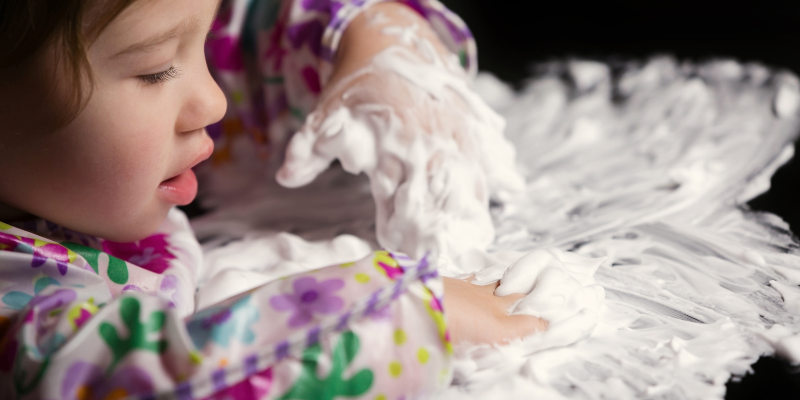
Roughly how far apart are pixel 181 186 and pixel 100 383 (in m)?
0.29

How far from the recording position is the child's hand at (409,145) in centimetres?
76

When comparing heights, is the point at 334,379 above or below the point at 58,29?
below

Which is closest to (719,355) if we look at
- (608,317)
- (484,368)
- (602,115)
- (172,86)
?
(608,317)

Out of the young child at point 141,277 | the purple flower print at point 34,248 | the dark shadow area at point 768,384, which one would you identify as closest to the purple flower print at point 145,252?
the young child at point 141,277

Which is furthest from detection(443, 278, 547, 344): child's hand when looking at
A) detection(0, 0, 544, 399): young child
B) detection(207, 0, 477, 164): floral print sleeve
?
detection(207, 0, 477, 164): floral print sleeve

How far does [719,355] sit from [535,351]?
0.16 metres

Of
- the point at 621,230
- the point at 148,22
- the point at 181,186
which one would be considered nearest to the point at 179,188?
the point at 181,186

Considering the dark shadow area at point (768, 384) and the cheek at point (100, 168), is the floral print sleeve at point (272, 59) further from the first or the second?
the dark shadow area at point (768, 384)

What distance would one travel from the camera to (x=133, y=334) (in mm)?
467

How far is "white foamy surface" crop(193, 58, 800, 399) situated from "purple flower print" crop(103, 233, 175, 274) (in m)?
0.06

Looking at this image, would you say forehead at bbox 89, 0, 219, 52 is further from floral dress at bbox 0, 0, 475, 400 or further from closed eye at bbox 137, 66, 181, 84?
floral dress at bbox 0, 0, 475, 400

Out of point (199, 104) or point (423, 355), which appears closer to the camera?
point (423, 355)

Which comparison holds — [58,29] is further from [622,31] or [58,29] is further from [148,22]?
[622,31]

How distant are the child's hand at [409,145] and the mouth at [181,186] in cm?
13
